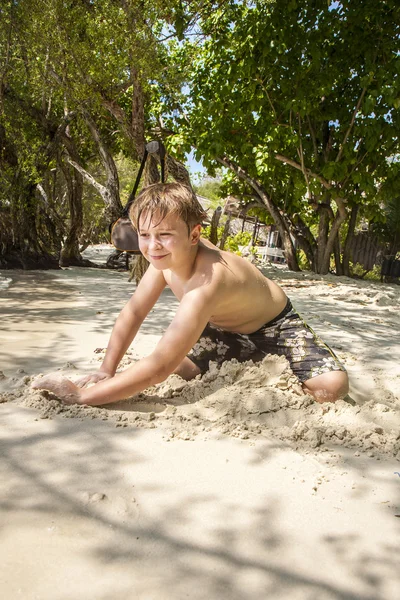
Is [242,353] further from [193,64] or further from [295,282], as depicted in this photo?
[193,64]

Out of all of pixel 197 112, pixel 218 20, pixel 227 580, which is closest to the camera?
pixel 227 580

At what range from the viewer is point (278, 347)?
9.09ft

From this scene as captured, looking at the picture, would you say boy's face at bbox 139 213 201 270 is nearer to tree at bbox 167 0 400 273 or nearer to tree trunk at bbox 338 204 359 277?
tree at bbox 167 0 400 273

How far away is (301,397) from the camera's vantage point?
246 centimetres

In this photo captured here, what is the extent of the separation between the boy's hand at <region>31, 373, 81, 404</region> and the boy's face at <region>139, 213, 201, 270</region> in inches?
24.1

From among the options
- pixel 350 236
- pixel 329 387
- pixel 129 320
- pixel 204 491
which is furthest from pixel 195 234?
pixel 350 236

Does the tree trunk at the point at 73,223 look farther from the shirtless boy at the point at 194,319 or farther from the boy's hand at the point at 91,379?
the boy's hand at the point at 91,379

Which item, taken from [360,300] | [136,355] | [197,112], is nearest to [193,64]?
[197,112]

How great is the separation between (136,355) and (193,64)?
31.6 feet

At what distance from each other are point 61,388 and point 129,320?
1.68 feet

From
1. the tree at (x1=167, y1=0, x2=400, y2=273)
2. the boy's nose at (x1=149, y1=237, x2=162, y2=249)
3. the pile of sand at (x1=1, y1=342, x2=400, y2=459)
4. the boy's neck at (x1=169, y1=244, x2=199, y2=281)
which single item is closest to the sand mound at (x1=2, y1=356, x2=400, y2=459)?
the pile of sand at (x1=1, y1=342, x2=400, y2=459)

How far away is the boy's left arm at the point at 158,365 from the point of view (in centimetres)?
216

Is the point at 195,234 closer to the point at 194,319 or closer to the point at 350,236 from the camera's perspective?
the point at 194,319

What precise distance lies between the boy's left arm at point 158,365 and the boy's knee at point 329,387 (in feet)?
2.30
